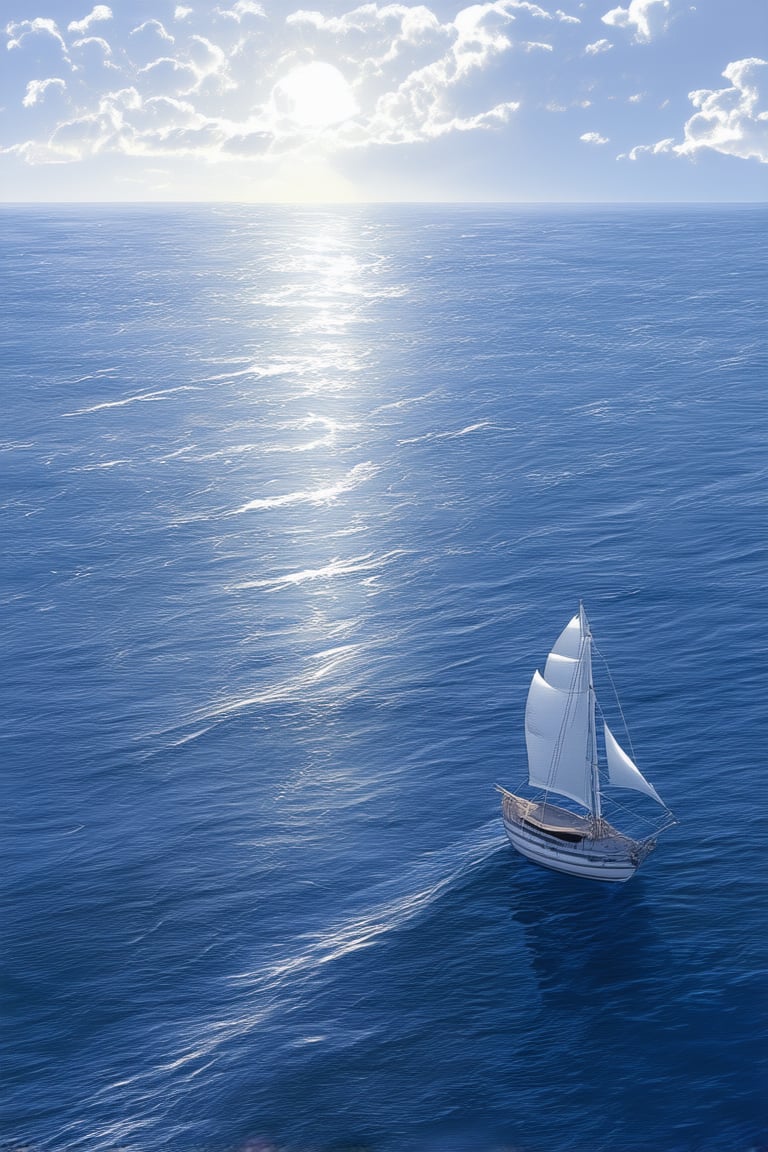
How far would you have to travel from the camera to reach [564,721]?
94.6 metres

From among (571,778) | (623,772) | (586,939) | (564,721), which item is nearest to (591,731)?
(564,721)

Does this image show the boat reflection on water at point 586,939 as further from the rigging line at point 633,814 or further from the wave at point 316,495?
the wave at point 316,495

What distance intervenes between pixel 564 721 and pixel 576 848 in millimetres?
9335

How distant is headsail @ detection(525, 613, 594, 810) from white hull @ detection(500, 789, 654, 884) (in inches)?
103

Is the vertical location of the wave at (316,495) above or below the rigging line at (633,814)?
above

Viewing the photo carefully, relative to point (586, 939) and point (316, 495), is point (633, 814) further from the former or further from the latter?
point (316, 495)

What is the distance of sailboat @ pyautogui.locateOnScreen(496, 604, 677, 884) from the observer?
91.2 metres

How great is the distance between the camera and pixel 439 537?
160000 millimetres

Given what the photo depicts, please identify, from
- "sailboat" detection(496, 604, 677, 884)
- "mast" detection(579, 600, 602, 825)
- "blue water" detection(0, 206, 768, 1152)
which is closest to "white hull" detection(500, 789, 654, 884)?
"sailboat" detection(496, 604, 677, 884)

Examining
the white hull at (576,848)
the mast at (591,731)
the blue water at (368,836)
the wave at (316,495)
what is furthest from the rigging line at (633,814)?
the wave at (316,495)

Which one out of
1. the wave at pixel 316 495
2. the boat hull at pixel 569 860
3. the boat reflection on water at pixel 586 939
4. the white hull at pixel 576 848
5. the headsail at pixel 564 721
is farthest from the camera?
the wave at pixel 316 495

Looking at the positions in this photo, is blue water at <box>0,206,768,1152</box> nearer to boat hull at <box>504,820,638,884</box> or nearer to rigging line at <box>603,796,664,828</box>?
boat hull at <box>504,820,638,884</box>

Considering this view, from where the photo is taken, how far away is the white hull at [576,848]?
90.1 meters

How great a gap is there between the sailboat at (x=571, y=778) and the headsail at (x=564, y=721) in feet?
0.24
